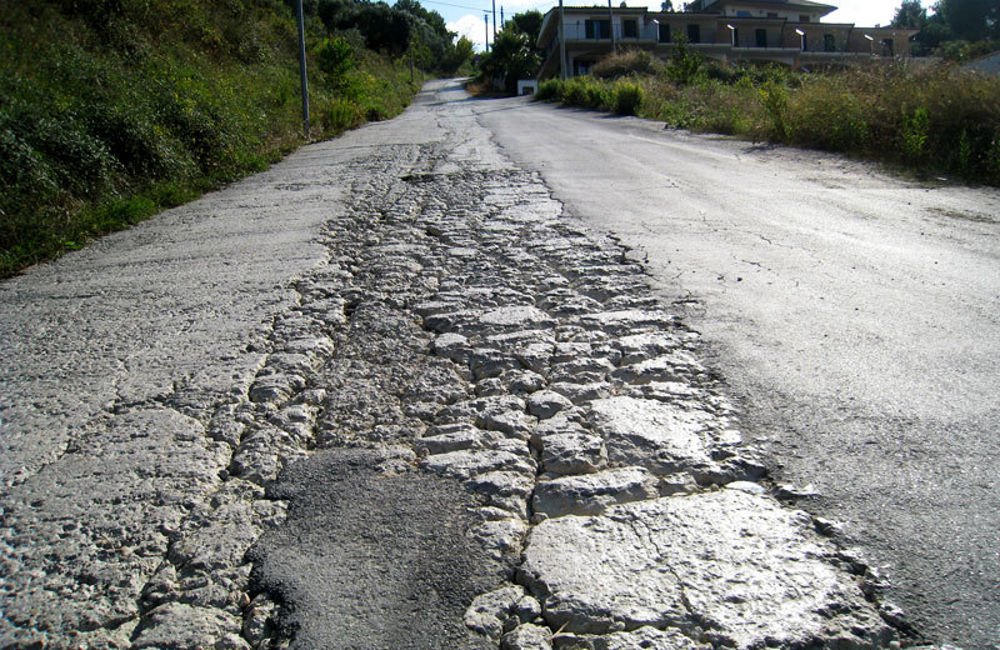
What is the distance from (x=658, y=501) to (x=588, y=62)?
6063 cm

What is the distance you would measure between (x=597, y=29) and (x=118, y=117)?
182 ft

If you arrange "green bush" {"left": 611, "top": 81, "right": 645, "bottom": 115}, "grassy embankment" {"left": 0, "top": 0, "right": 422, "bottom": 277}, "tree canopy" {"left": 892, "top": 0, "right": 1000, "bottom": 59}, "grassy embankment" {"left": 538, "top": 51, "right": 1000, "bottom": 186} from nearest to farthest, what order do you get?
"grassy embankment" {"left": 0, "top": 0, "right": 422, "bottom": 277} → "grassy embankment" {"left": 538, "top": 51, "right": 1000, "bottom": 186} → "green bush" {"left": 611, "top": 81, "right": 645, "bottom": 115} → "tree canopy" {"left": 892, "top": 0, "right": 1000, "bottom": 59}

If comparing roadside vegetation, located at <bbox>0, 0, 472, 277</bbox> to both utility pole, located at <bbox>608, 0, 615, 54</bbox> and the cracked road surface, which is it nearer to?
the cracked road surface

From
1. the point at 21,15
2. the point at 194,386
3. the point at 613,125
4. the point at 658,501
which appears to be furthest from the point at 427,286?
the point at 613,125

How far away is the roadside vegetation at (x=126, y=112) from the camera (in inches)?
291

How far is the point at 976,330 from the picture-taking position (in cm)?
406

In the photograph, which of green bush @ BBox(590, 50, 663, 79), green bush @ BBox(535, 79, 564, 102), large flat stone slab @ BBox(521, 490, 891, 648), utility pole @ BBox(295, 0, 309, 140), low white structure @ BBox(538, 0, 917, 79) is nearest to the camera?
large flat stone slab @ BBox(521, 490, 891, 648)

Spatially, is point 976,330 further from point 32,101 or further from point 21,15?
point 21,15

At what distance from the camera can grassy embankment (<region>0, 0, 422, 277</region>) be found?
737cm

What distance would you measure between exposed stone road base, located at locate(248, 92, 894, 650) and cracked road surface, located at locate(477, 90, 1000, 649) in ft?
0.65

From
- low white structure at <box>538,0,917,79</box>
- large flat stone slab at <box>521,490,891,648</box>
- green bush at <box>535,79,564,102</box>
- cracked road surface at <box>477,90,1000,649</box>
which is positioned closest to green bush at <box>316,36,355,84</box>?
green bush at <box>535,79,564,102</box>

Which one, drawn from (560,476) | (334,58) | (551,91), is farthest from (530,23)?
(560,476)

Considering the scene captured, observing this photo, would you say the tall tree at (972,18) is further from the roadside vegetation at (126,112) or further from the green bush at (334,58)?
the roadside vegetation at (126,112)

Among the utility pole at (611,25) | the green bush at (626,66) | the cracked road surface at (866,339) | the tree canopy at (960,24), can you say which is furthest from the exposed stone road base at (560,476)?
the tree canopy at (960,24)
